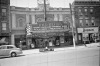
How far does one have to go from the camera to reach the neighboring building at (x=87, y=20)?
2426mm

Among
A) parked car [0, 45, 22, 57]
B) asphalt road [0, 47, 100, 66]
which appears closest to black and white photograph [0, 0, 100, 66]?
asphalt road [0, 47, 100, 66]

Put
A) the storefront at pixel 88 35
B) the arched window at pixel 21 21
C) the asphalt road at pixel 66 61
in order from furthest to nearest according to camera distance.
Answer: the storefront at pixel 88 35 → the arched window at pixel 21 21 → the asphalt road at pixel 66 61

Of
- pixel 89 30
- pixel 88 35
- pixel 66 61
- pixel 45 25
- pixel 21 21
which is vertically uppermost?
pixel 21 21

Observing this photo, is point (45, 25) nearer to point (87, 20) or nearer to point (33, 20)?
point (33, 20)

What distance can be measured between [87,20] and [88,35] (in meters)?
0.52

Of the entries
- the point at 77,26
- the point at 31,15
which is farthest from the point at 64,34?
the point at 31,15

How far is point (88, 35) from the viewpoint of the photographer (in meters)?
2.69

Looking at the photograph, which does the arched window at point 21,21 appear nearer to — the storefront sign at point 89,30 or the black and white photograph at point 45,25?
the black and white photograph at point 45,25

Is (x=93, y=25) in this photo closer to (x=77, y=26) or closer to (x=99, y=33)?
(x=99, y=33)

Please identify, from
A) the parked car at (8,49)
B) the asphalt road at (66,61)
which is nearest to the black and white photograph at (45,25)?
the asphalt road at (66,61)

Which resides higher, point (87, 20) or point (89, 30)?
point (87, 20)

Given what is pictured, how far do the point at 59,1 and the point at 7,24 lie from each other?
1.77 m

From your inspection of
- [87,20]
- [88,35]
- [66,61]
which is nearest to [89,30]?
[88,35]

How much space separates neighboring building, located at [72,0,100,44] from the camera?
243 centimetres
